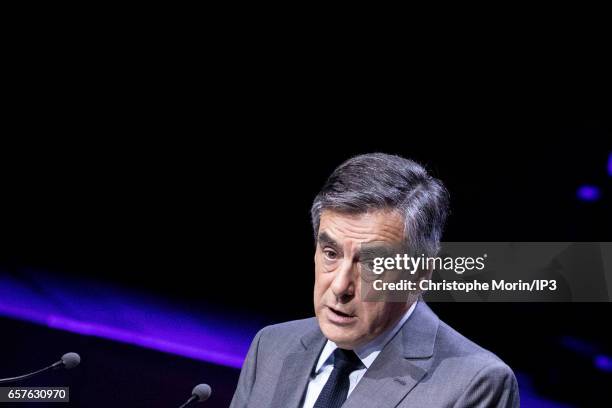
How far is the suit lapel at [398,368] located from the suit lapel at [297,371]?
21 cm

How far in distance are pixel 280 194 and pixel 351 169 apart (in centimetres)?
129

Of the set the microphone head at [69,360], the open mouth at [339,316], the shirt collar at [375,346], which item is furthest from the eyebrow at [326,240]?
the microphone head at [69,360]

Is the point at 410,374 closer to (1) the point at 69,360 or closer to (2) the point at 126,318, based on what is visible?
(1) the point at 69,360

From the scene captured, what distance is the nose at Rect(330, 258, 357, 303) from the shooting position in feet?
6.93

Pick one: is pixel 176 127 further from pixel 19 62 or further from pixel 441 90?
pixel 441 90

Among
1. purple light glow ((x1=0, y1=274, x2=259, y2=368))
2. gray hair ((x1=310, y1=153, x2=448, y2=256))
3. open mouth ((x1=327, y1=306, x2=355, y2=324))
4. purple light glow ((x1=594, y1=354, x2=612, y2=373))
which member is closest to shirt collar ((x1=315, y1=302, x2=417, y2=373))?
open mouth ((x1=327, y1=306, x2=355, y2=324))

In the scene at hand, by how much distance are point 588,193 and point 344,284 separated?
1260mm

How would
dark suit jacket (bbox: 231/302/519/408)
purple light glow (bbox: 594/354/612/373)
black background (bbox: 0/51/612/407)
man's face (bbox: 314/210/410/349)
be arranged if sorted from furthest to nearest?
black background (bbox: 0/51/612/407), purple light glow (bbox: 594/354/612/373), man's face (bbox: 314/210/410/349), dark suit jacket (bbox: 231/302/519/408)

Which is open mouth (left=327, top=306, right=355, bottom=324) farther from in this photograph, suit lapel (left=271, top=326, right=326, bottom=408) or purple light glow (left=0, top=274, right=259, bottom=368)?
purple light glow (left=0, top=274, right=259, bottom=368)

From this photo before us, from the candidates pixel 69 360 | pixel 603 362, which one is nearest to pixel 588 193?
pixel 603 362

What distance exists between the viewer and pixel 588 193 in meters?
2.91

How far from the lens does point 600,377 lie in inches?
112

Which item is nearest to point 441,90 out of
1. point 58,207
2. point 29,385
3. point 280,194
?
point 280,194

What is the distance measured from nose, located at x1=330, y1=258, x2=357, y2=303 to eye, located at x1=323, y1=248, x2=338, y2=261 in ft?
0.18
